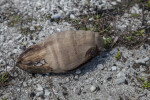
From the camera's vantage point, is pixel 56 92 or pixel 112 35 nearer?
pixel 56 92

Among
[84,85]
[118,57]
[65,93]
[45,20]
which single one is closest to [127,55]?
[118,57]

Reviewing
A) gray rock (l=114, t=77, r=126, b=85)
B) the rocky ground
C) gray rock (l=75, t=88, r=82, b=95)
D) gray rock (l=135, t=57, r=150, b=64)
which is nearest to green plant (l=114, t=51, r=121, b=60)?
the rocky ground

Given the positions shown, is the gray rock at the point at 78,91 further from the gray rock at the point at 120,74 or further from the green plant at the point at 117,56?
the green plant at the point at 117,56

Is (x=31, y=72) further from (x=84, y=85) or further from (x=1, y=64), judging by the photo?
(x=84, y=85)

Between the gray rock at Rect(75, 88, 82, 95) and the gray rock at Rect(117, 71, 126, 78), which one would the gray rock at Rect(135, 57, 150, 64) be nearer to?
the gray rock at Rect(117, 71, 126, 78)

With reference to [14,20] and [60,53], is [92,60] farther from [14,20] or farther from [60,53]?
[14,20]

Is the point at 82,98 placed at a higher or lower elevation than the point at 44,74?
lower

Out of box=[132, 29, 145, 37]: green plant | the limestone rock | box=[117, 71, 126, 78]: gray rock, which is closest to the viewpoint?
the limestone rock

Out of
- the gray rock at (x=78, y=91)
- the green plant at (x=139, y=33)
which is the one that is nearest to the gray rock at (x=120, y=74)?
the gray rock at (x=78, y=91)

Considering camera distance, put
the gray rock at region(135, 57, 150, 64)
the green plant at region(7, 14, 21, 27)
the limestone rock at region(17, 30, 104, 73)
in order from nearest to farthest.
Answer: the limestone rock at region(17, 30, 104, 73) → the gray rock at region(135, 57, 150, 64) → the green plant at region(7, 14, 21, 27)
